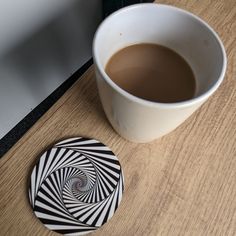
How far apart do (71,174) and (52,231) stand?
6 cm

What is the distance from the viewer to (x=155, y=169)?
0.35m

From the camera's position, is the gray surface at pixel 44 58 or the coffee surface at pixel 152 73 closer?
the coffee surface at pixel 152 73

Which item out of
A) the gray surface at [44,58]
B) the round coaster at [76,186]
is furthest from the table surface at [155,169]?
the gray surface at [44,58]

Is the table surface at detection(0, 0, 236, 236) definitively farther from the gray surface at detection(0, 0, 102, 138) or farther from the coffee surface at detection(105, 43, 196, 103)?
the gray surface at detection(0, 0, 102, 138)

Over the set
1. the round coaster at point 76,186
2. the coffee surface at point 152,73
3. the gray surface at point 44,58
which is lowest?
the gray surface at point 44,58

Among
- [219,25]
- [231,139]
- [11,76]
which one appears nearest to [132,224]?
[231,139]

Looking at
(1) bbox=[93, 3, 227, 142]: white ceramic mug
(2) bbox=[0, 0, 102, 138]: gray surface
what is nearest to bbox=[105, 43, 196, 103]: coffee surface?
(1) bbox=[93, 3, 227, 142]: white ceramic mug

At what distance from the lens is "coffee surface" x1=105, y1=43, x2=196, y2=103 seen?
31 cm

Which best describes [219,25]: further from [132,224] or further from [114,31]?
[132,224]

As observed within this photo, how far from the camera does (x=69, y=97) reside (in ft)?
1.27

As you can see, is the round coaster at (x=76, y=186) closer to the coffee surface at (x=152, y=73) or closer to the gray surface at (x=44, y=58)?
the coffee surface at (x=152, y=73)

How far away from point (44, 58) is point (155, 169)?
451 mm

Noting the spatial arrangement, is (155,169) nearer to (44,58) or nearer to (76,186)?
(76,186)

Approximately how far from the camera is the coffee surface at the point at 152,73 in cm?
31
